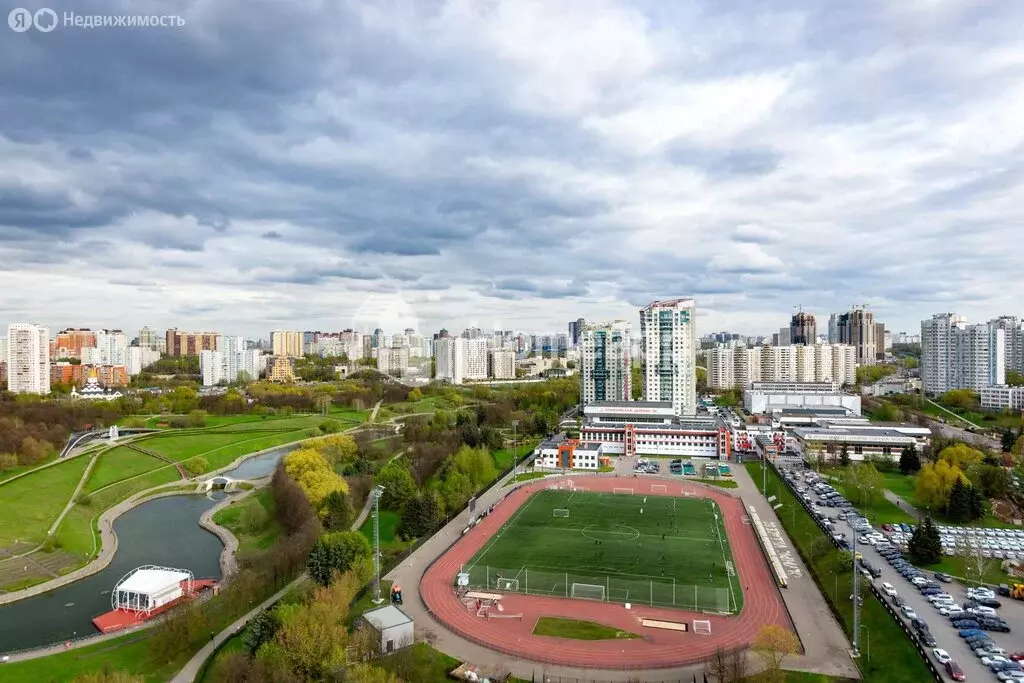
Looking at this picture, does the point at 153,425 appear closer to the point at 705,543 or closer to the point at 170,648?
the point at 170,648

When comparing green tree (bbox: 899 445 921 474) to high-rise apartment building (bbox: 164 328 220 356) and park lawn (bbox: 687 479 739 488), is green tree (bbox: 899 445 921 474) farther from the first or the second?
high-rise apartment building (bbox: 164 328 220 356)

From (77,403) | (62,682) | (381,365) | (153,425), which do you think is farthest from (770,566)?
(381,365)

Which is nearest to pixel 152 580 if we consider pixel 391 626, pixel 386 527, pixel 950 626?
pixel 386 527

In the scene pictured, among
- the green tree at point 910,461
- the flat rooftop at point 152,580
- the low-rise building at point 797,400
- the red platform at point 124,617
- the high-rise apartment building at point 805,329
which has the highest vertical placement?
the high-rise apartment building at point 805,329

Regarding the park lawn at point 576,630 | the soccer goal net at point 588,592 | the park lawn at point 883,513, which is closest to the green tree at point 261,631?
the park lawn at point 576,630

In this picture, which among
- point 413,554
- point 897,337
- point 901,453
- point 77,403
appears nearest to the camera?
point 413,554

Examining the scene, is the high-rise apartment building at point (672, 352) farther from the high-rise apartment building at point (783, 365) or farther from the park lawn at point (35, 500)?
the park lawn at point (35, 500)

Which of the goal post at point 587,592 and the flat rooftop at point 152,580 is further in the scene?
the flat rooftop at point 152,580
